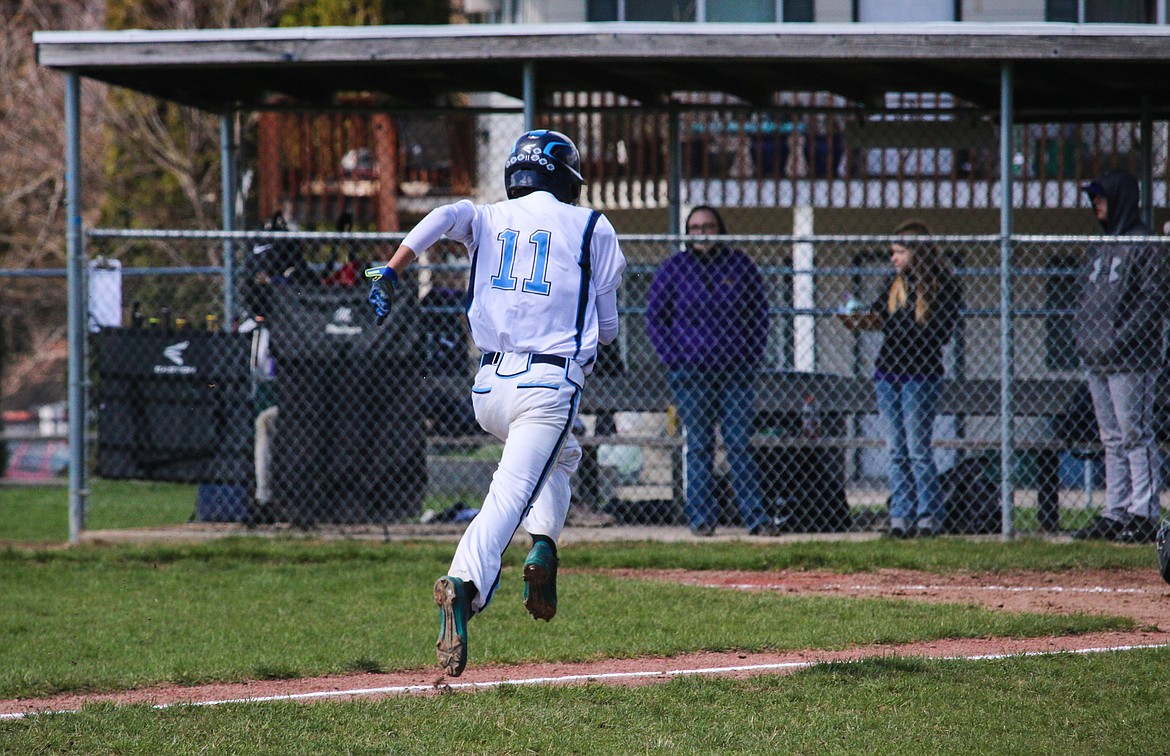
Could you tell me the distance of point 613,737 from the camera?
4.96 meters

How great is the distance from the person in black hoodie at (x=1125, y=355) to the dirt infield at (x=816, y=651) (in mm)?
1058

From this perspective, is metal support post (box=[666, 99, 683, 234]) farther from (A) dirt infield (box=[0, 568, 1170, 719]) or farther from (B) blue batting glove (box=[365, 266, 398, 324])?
(B) blue batting glove (box=[365, 266, 398, 324])

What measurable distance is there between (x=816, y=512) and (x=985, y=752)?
20.1 ft

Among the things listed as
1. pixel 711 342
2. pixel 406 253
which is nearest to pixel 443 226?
pixel 406 253

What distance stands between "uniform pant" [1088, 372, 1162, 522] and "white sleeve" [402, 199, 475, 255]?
5.81 meters

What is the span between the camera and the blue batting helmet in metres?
6.11

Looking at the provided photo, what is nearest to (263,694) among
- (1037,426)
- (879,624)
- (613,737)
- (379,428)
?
(613,737)

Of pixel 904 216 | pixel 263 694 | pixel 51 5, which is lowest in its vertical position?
pixel 263 694

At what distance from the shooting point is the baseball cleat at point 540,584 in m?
5.76

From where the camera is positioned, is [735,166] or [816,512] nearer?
[816,512]

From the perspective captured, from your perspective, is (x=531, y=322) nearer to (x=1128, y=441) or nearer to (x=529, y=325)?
(x=529, y=325)

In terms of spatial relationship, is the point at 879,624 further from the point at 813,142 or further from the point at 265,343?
Result: the point at 813,142

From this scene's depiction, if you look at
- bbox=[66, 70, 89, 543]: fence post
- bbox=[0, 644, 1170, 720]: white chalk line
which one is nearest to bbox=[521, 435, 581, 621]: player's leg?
bbox=[0, 644, 1170, 720]: white chalk line

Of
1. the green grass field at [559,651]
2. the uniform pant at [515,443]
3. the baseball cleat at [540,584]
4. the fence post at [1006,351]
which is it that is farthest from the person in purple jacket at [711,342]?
the baseball cleat at [540,584]
